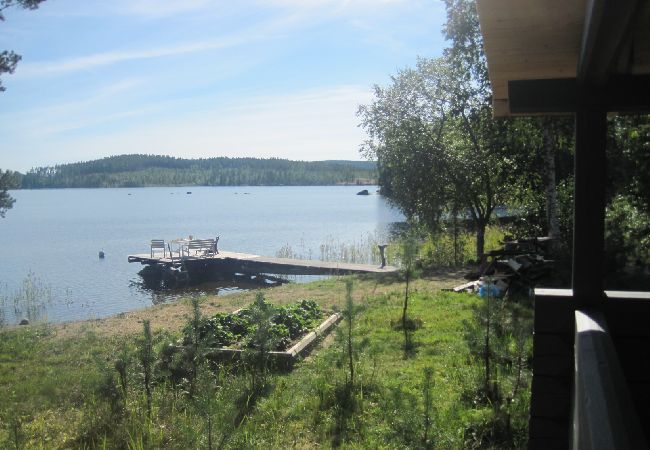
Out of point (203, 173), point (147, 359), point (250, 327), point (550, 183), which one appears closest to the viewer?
point (147, 359)

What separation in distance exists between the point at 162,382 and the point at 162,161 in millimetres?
129277

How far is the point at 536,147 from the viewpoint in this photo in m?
14.5

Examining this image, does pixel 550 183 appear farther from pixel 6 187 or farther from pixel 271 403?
pixel 6 187

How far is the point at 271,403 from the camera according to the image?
5168 millimetres

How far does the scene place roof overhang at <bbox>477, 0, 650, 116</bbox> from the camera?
7.16 feet

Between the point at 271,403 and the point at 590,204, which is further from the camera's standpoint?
the point at 271,403

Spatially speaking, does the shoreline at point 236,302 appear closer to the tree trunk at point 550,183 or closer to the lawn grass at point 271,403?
the lawn grass at point 271,403

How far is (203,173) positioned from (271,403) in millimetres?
143156

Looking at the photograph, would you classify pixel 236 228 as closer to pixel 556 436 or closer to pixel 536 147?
pixel 536 147

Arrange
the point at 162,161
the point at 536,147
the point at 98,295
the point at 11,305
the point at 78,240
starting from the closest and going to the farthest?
the point at 536,147, the point at 11,305, the point at 98,295, the point at 78,240, the point at 162,161

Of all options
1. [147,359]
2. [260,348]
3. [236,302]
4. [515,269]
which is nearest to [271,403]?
[260,348]

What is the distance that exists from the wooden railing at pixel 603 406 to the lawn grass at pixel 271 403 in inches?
89.9

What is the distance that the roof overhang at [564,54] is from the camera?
2.18 meters

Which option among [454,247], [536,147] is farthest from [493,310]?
[454,247]
